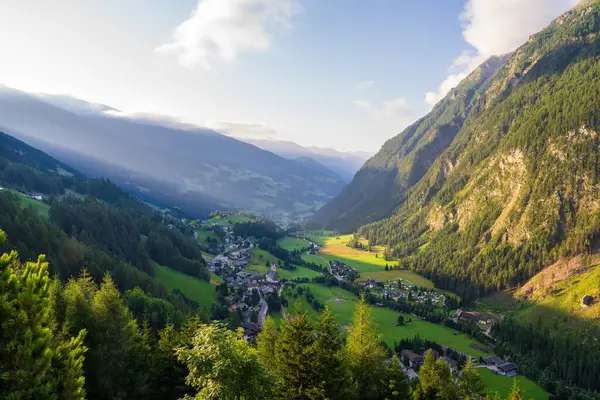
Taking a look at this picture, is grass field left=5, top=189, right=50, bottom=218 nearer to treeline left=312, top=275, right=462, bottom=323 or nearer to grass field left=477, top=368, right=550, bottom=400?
treeline left=312, top=275, right=462, bottom=323

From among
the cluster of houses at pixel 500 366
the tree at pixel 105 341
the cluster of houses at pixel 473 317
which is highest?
the tree at pixel 105 341

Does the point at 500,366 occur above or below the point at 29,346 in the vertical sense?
below

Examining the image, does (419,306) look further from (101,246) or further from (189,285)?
(101,246)

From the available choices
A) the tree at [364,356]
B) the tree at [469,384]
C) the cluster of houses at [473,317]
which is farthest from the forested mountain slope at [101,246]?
the cluster of houses at [473,317]

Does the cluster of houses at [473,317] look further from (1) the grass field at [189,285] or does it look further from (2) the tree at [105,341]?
(2) the tree at [105,341]

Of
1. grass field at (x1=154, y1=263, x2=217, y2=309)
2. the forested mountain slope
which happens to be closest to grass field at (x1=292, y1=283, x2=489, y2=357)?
grass field at (x1=154, y1=263, x2=217, y2=309)

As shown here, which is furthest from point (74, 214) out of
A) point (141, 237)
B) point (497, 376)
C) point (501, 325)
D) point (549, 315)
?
point (549, 315)

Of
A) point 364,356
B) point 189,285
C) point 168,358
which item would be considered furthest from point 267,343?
point 189,285
